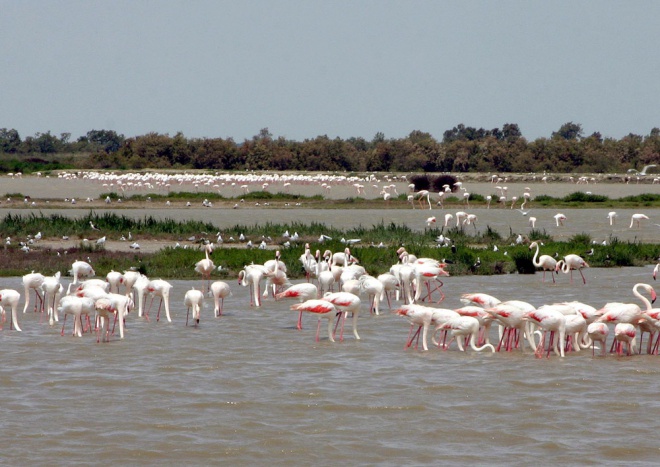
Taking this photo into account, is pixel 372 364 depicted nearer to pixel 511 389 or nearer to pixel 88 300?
pixel 511 389

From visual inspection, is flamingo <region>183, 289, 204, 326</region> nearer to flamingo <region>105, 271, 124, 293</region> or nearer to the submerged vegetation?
flamingo <region>105, 271, 124, 293</region>

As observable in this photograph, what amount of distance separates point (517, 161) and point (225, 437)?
2831 inches

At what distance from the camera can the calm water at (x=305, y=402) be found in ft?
24.0

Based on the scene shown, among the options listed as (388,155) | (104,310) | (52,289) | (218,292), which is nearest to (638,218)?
(218,292)

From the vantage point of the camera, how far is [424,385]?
931 cm

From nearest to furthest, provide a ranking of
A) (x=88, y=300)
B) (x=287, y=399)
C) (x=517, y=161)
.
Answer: (x=287, y=399), (x=88, y=300), (x=517, y=161)

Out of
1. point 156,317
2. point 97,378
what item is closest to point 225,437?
point 97,378

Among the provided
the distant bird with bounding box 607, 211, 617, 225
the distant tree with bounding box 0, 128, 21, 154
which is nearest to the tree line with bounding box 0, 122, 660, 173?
the distant tree with bounding box 0, 128, 21, 154

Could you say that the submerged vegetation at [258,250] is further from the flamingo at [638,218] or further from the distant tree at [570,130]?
the distant tree at [570,130]

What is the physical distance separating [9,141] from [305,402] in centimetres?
11893

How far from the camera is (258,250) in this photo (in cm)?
1959

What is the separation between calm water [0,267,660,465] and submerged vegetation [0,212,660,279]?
5.67m

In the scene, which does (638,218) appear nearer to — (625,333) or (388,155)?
(625,333)

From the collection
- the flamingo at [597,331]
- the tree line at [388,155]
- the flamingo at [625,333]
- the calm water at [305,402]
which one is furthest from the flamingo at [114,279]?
the tree line at [388,155]
